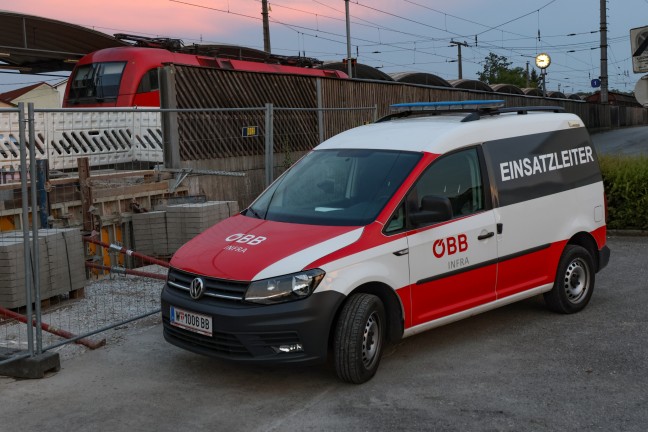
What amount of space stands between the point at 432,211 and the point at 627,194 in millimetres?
7385

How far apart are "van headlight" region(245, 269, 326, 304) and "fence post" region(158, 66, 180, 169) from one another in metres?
7.67

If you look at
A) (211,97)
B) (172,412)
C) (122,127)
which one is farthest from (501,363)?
(122,127)

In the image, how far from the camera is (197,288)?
216 inches

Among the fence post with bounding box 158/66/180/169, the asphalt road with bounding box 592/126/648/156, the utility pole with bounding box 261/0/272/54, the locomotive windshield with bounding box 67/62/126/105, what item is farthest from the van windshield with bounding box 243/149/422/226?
the utility pole with bounding box 261/0/272/54

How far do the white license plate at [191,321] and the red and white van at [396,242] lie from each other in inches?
0.5

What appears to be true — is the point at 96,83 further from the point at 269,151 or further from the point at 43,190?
the point at 269,151

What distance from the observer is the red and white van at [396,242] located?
527 centimetres

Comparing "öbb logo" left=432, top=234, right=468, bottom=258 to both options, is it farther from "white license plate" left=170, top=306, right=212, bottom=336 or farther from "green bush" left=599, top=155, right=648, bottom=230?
"green bush" left=599, top=155, right=648, bottom=230

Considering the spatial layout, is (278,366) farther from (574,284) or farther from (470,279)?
(574,284)

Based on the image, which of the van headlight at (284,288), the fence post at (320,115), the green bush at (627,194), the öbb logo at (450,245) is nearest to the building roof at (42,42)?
the fence post at (320,115)

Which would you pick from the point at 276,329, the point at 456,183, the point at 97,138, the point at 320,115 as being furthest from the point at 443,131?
the point at 97,138

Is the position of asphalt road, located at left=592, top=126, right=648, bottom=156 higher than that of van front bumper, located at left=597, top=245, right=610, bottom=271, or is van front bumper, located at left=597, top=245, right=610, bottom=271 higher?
asphalt road, located at left=592, top=126, right=648, bottom=156

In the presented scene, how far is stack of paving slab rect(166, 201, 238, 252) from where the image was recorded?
10.2 metres

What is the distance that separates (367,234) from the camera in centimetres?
559
